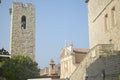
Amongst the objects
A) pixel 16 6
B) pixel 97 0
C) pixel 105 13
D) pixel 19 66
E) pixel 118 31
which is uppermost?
pixel 16 6

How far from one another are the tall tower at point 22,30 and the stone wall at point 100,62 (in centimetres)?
2339

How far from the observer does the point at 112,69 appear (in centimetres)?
1279

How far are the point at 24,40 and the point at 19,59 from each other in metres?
5.97

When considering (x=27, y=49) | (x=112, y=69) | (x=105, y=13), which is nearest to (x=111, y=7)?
(x=105, y=13)

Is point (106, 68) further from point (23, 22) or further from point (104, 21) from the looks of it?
point (23, 22)

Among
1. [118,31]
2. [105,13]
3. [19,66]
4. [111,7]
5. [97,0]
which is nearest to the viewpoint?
[118,31]

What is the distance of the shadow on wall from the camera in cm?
1252

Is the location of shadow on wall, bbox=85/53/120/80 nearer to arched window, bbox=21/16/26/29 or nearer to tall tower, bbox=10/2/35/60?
tall tower, bbox=10/2/35/60

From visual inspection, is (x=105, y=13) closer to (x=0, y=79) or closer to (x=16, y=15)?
(x=0, y=79)

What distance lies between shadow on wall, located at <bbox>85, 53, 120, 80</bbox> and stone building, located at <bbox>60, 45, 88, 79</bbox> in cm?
2562

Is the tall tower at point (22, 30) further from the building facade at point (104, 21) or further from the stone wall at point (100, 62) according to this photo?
the stone wall at point (100, 62)

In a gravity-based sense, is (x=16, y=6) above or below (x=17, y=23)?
above

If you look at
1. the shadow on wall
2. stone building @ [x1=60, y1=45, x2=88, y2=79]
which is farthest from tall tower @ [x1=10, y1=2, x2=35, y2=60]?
the shadow on wall

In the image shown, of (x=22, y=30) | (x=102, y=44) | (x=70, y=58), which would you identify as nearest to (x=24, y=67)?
(x=22, y=30)
